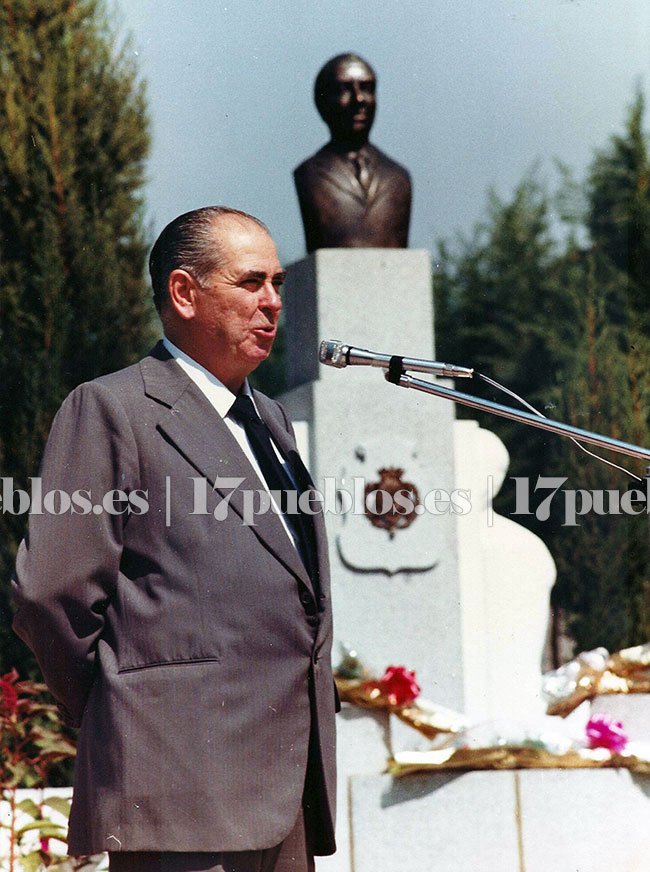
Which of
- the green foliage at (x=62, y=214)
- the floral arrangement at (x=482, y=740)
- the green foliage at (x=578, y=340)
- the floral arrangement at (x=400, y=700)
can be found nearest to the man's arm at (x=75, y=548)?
the floral arrangement at (x=482, y=740)

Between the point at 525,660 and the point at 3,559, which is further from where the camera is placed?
the point at 3,559

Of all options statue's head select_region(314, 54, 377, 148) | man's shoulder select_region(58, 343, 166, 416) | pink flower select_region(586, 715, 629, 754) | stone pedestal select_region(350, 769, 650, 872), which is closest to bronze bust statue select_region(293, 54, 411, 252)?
statue's head select_region(314, 54, 377, 148)

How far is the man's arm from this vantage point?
1.74 m

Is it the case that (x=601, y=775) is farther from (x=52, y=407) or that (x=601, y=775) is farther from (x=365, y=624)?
(x=52, y=407)

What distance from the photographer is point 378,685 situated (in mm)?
4023

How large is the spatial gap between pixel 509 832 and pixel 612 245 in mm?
6106

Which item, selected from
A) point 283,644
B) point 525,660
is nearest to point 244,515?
point 283,644

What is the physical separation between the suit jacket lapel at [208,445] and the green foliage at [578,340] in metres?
4.39

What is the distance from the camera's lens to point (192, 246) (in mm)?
1967

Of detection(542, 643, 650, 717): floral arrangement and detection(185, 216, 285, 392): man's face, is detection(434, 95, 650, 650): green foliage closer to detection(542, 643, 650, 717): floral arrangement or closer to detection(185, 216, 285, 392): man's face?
detection(542, 643, 650, 717): floral arrangement

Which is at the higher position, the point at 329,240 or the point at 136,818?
the point at 329,240

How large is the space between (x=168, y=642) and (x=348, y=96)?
3675mm

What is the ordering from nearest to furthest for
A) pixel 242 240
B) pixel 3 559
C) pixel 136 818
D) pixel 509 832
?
pixel 136 818 < pixel 242 240 < pixel 509 832 < pixel 3 559

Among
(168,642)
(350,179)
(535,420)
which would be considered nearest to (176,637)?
(168,642)
